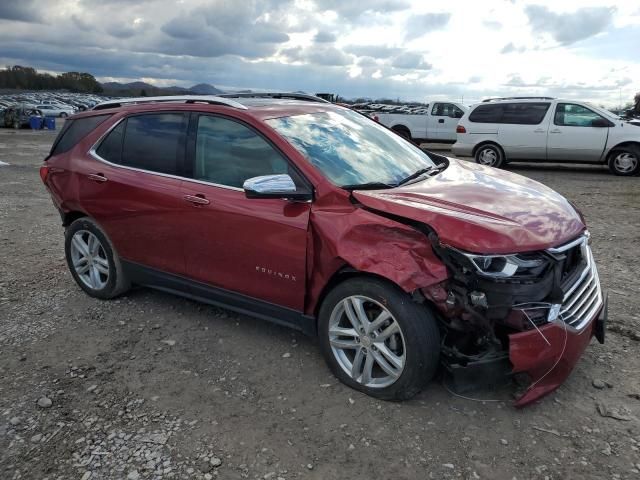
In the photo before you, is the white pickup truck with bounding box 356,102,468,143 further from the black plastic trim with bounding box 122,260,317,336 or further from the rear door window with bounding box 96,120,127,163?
the black plastic trim with bounding box 122,260,317,336

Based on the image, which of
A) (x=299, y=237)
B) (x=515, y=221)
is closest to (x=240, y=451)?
(x=299, y=237)

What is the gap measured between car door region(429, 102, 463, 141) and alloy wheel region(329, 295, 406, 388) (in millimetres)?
15609

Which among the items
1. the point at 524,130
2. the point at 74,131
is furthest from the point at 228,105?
the point at 524,130

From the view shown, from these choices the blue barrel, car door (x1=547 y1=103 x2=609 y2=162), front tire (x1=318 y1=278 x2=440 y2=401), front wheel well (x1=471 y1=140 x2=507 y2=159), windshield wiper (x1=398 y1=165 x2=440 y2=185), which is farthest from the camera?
the blue barrel

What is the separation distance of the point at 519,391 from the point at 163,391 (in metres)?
2.19

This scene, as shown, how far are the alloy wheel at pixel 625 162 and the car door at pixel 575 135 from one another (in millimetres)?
384

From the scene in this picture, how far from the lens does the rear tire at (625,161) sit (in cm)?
1188

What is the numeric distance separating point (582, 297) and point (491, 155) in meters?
10.8

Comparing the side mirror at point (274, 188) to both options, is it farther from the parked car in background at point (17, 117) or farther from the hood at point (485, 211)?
the parked car in background at point (17, 117)

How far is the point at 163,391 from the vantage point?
3.32m

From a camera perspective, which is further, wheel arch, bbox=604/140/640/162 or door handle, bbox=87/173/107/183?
wheel arch, bbox=604/140/640/162

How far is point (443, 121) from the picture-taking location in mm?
17844

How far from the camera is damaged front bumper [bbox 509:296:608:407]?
8.98 feet

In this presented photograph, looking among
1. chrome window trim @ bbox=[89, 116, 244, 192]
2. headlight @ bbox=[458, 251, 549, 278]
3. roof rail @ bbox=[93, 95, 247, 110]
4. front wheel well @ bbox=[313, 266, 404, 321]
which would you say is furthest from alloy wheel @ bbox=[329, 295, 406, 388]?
roof rail @ bbox=[93, 95, 247, 110]
